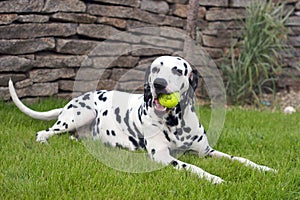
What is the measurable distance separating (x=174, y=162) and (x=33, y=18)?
286 centimetres

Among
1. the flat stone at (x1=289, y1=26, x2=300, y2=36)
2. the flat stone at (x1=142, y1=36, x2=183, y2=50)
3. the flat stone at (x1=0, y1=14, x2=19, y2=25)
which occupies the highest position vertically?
the flat stone at (x1=289, y1=26, x2=300, y2=36)

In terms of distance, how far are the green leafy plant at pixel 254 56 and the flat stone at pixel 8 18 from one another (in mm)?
3087

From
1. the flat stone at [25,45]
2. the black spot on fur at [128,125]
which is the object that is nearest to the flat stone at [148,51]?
the flat stone at [25,45]

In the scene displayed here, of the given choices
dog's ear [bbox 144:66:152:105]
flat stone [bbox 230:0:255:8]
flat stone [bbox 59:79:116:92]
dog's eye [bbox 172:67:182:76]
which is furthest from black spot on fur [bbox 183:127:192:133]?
flat stone [bbox 230:0:255:8]

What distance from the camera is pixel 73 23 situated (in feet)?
17.6

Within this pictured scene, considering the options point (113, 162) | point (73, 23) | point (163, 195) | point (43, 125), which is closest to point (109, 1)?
point (73, 23)

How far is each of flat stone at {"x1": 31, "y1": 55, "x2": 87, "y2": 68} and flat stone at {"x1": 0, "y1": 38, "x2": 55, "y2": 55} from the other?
0.11m

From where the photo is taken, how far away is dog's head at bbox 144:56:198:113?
2941mm

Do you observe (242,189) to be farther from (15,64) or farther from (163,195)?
(15,64)

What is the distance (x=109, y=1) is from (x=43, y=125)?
7.11 feet

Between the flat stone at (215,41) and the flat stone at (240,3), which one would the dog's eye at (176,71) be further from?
the flat stone at (240,3)

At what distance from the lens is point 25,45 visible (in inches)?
198

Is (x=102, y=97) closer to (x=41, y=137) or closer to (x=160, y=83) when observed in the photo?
(x=41, y=137)

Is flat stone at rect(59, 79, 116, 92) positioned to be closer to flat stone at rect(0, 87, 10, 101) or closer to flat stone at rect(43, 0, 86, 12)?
flat stone at rect(0, 87, 10, 101)
